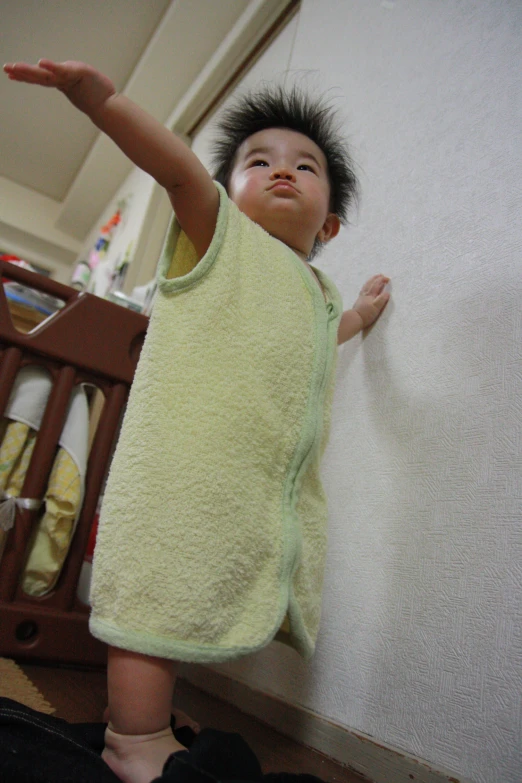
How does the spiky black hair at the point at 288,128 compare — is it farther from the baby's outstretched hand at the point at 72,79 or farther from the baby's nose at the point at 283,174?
the baby's outstretched hand at the point at 72,79

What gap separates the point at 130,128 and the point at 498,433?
501mm

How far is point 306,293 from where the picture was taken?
2.22 ft

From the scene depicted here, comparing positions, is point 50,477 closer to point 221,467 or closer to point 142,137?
point 221,467

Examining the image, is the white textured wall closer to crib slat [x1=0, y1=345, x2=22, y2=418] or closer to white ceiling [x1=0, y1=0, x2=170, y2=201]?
crib slat [x1=0, y1=345, x2=22, y2=418]

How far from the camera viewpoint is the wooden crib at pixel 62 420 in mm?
774

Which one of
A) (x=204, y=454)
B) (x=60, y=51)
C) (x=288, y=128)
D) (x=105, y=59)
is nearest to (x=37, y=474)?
(x=204, y=454)

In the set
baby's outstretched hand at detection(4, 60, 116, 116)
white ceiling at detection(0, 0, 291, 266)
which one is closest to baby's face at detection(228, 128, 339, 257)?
baby's outstretched hand at detection(4, 60, 116, 116)

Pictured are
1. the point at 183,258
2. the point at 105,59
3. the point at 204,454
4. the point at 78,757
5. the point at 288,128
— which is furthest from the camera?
the point at 105,59

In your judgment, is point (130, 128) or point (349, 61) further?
point (349, 61)

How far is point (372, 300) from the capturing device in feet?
2.66

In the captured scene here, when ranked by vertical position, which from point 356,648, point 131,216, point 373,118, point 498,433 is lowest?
point 356,648

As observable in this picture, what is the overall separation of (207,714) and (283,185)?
0.71 metres

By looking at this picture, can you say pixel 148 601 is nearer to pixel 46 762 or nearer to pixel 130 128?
pixel 46 762

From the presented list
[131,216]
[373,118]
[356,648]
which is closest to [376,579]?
[356,648]
